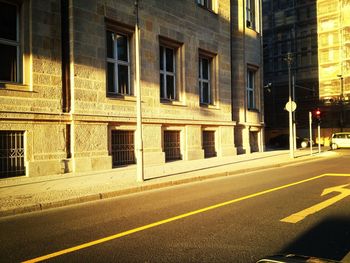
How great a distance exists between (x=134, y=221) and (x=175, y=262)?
2491 mm

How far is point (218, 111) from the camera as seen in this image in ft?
79.8

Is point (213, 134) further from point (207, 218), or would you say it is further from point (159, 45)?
point (207, 218)

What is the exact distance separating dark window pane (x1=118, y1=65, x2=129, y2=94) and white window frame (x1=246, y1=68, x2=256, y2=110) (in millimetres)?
12963

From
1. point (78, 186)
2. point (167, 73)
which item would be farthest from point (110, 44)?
point (78, 186)

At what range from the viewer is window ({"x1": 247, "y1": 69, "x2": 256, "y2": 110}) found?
29266 mm

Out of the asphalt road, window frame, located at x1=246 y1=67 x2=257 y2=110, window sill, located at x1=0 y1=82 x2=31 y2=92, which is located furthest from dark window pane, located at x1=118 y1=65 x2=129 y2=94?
window frame, located at x1=246 y1=67 x2=257 y2=110

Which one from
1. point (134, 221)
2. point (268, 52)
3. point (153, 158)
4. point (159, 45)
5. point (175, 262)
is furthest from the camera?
point (268, 52)

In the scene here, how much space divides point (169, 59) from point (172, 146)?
A: 15.7 feet

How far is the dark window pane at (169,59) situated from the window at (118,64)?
123 inches

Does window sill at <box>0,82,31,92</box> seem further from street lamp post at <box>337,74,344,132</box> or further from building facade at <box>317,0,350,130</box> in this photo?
building facade at <box>317,0,350,130</box>

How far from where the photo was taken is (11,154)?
13867mm

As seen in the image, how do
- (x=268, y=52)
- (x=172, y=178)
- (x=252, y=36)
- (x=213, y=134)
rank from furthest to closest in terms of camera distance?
(x=268, y=52) < (x=252, y=36) < (x=213, y=134) < (x=172, y=178)

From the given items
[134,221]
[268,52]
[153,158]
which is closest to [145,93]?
[153,158]

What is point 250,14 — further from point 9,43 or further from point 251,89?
point 9,43
